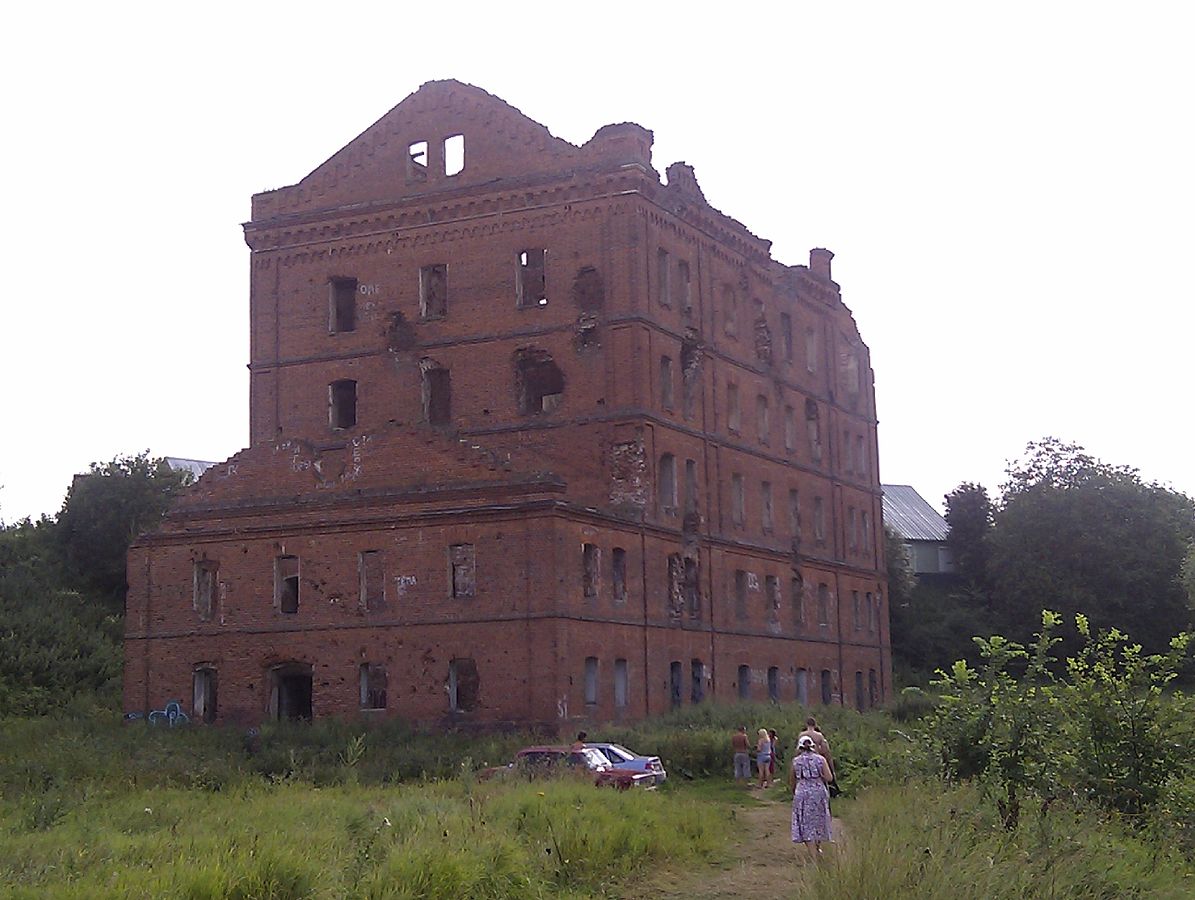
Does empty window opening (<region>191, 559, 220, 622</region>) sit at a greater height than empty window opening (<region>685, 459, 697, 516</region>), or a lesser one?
lesser

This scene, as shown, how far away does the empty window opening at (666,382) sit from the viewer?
145 feet

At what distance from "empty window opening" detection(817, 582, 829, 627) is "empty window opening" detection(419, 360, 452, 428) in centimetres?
1486

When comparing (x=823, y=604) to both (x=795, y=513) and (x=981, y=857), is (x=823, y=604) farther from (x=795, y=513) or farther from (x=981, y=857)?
(x=981, y=857)

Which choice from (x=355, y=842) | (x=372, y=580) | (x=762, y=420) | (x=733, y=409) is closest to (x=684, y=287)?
(x=733, y=409)

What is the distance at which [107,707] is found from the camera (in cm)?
4509

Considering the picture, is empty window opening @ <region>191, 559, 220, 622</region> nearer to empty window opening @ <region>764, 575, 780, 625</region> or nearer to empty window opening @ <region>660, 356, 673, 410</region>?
empty window opening @ <region>660, 356, 673, 410</region>

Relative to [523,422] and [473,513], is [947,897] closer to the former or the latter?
[473,513]

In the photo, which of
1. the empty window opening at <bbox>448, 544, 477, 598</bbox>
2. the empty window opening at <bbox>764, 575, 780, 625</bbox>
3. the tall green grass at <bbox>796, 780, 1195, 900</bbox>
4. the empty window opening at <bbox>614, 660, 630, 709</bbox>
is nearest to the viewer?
the tall green grass at <bbox>796, 780, 1195, 900</bbox>

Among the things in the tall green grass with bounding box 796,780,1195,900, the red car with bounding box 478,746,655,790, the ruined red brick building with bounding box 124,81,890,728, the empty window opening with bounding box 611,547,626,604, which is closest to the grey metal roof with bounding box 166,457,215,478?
the ruined red brick building with bounding box 124,81,890,728

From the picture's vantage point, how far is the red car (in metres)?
26.2

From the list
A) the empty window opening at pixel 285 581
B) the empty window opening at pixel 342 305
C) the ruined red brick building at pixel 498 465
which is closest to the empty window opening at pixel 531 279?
the ruined red brick building at pixel 498 465

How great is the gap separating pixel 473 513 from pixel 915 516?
49785mm

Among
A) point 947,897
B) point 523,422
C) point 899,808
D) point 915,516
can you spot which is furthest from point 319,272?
point 915,516

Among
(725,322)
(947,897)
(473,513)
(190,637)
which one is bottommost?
(947,897)
